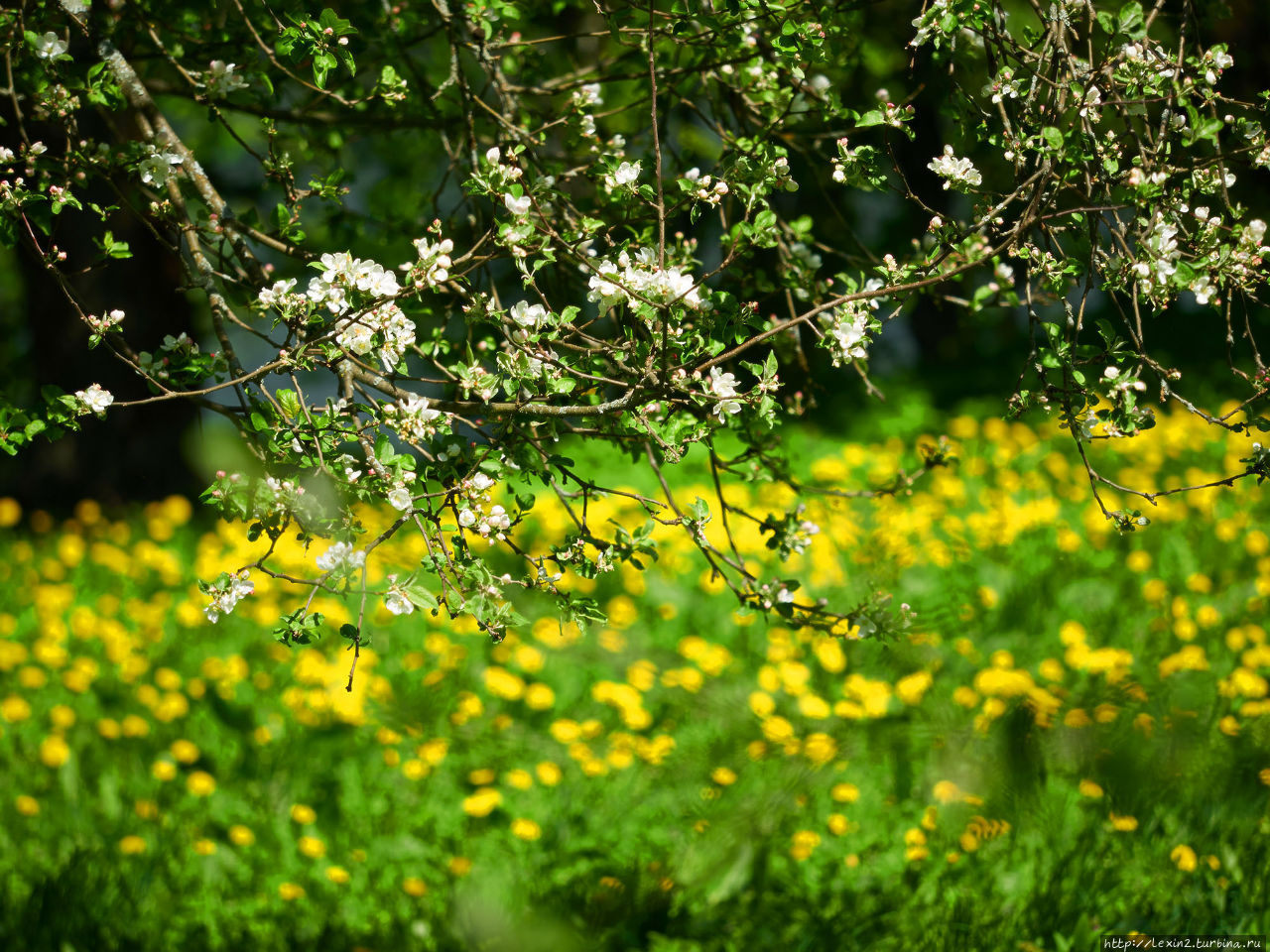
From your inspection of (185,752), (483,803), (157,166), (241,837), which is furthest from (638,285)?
(185,752)

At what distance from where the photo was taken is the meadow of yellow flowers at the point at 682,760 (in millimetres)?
2748

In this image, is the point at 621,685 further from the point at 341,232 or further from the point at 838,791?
the point at 341,232

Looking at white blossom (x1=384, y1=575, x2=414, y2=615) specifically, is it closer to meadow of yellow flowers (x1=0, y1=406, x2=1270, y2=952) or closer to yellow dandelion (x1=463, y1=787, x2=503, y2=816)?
meadow of yellow flowers (x1=0, y1=406, x2=1270, y2=952)

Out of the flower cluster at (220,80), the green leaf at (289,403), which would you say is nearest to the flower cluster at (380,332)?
the green leaf at (289,403)

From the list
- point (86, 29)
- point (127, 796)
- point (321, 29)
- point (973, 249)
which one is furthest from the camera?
point (127, 796)

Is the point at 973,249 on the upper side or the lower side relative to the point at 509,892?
upper

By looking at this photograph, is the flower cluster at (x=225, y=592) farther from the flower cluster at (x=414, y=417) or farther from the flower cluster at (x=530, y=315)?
the flower cluster at (x=530, y=315)

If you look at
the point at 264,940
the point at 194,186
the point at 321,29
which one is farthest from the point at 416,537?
the point at 321,29

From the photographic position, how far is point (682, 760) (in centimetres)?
341

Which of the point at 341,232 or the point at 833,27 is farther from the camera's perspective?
the point at 341,232

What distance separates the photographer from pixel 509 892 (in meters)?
2.87

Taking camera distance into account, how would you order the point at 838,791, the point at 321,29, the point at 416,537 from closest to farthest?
the point at 321,29
the point at 838,791
the point at 416,537

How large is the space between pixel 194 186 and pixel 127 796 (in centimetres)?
229

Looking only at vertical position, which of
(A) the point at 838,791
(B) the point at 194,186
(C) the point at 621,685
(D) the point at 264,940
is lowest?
(D) the point at 264,940
